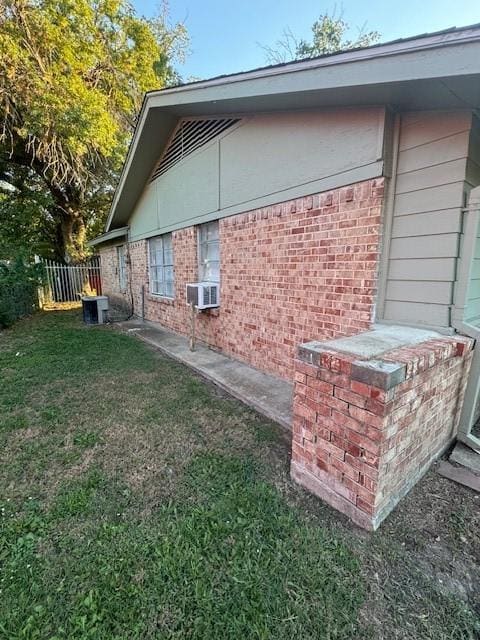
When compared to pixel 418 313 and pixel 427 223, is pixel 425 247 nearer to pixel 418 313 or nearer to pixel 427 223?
pixel 427 223

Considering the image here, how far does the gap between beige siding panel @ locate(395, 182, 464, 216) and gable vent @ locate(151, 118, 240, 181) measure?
2.96 m

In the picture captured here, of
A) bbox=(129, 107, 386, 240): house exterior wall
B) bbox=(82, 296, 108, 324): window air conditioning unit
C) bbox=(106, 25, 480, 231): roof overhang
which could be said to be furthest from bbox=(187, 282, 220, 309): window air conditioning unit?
bbox=(82, 296, 108, 324): window air conditioning unit

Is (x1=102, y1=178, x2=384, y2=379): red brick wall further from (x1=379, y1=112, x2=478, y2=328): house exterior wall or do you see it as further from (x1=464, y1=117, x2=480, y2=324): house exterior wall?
(x1=464, y1=117, x2=480, y2=324): house exterior wall

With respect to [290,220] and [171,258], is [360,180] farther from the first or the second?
[171,258]

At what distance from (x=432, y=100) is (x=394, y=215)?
882mm

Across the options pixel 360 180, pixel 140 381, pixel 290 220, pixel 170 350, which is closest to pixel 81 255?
pixel 170 350

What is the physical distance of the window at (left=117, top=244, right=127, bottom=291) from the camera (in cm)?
1037

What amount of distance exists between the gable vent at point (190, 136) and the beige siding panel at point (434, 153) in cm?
276

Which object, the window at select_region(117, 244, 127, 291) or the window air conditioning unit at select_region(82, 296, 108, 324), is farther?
the window at select_region(117, 244, 127, 291)

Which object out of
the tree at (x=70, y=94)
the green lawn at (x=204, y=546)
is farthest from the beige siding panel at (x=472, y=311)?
the tree at (x=70, y=94)

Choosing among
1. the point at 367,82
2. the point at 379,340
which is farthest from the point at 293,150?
the point at 379,340

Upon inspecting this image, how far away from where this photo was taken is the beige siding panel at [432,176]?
2.41 meters

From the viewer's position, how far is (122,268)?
35.2 feet

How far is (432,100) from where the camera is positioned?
93.5 inches
